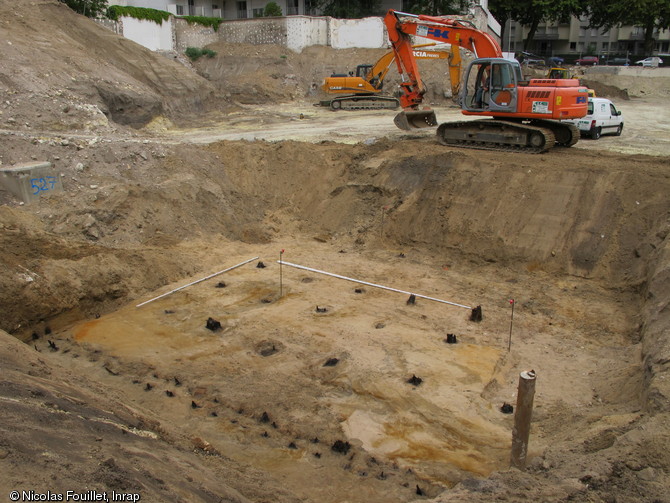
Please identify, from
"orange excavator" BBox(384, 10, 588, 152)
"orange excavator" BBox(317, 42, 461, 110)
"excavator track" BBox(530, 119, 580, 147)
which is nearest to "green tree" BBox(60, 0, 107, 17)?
"orange excavator" BBox(317, 42, 461, 110)

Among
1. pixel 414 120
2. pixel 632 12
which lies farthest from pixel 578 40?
pixel 414 120

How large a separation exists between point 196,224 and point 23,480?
1064cm

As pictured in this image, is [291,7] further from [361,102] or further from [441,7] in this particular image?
[361,102]

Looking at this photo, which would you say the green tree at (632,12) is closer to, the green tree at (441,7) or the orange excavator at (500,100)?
the green tree at (441,7)

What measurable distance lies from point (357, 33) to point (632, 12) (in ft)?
71.1

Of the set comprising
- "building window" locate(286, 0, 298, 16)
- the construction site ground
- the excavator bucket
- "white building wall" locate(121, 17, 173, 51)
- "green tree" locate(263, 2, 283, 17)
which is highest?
"building window" locate(286, 0, 298, 16)

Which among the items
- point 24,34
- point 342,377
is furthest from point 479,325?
point 24,34

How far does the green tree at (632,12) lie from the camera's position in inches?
1604

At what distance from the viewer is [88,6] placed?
91.7ft

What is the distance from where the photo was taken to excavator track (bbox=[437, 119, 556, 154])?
49.7 feet

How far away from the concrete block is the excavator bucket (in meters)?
10.4

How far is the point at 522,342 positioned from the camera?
9.91m

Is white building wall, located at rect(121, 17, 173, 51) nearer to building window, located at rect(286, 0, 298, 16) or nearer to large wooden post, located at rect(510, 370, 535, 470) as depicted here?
building window, located at rect(286, 0, 298, 16)

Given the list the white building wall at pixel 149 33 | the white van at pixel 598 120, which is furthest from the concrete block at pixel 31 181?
the white building wall at pixel 149 33
